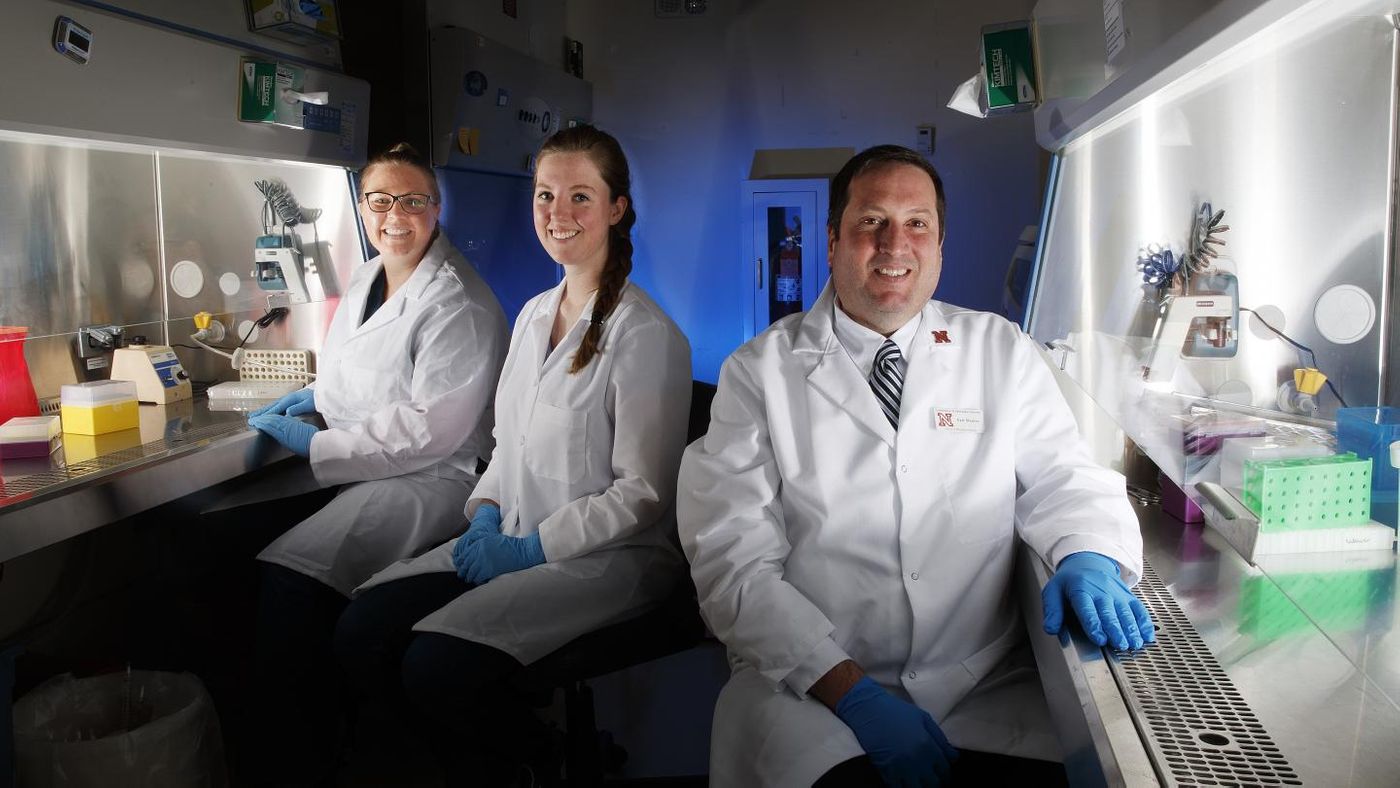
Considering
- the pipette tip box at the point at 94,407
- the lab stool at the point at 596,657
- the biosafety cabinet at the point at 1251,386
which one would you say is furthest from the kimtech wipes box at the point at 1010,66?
the pipette tip box at the point at 94,407

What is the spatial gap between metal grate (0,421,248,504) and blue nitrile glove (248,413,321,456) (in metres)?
0.05

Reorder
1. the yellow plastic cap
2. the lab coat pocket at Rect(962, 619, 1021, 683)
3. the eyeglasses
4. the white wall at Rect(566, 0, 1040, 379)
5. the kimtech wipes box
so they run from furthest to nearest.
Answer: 1. the white wall at Rect(566, 0, 1040, 379)
2. the eyeglasses
3. the kimtech wipes box
4. the lab coat pocket at Rect(962, 619, 1021, 683)
5. the yellow plastic cap

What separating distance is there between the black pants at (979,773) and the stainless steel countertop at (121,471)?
1358 millimetres

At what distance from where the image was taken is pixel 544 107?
3988 mm

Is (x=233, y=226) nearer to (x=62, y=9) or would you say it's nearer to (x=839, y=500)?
(x=62, y=9)

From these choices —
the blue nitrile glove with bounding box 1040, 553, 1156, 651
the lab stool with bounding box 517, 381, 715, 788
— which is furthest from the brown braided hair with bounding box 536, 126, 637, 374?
the blue nitrile glove with bounding box 1040, 553, 1156, 651

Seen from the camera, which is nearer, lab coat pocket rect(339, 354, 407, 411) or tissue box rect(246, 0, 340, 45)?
lab coat pocket rect(339, 354, 407, 411)

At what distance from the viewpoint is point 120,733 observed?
2.07m

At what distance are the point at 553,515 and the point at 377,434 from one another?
0.63 meters

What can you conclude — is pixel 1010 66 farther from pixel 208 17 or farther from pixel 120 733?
pixel 120 733

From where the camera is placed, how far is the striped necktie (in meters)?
1.69

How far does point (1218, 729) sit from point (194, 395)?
270 centimetres

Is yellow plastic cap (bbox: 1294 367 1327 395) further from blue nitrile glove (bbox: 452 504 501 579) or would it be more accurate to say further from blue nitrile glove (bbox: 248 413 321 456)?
blue nitrile glove (bbox: 248 413 321 456)

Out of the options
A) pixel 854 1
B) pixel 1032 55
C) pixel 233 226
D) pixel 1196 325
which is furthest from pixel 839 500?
pixel 854 1
